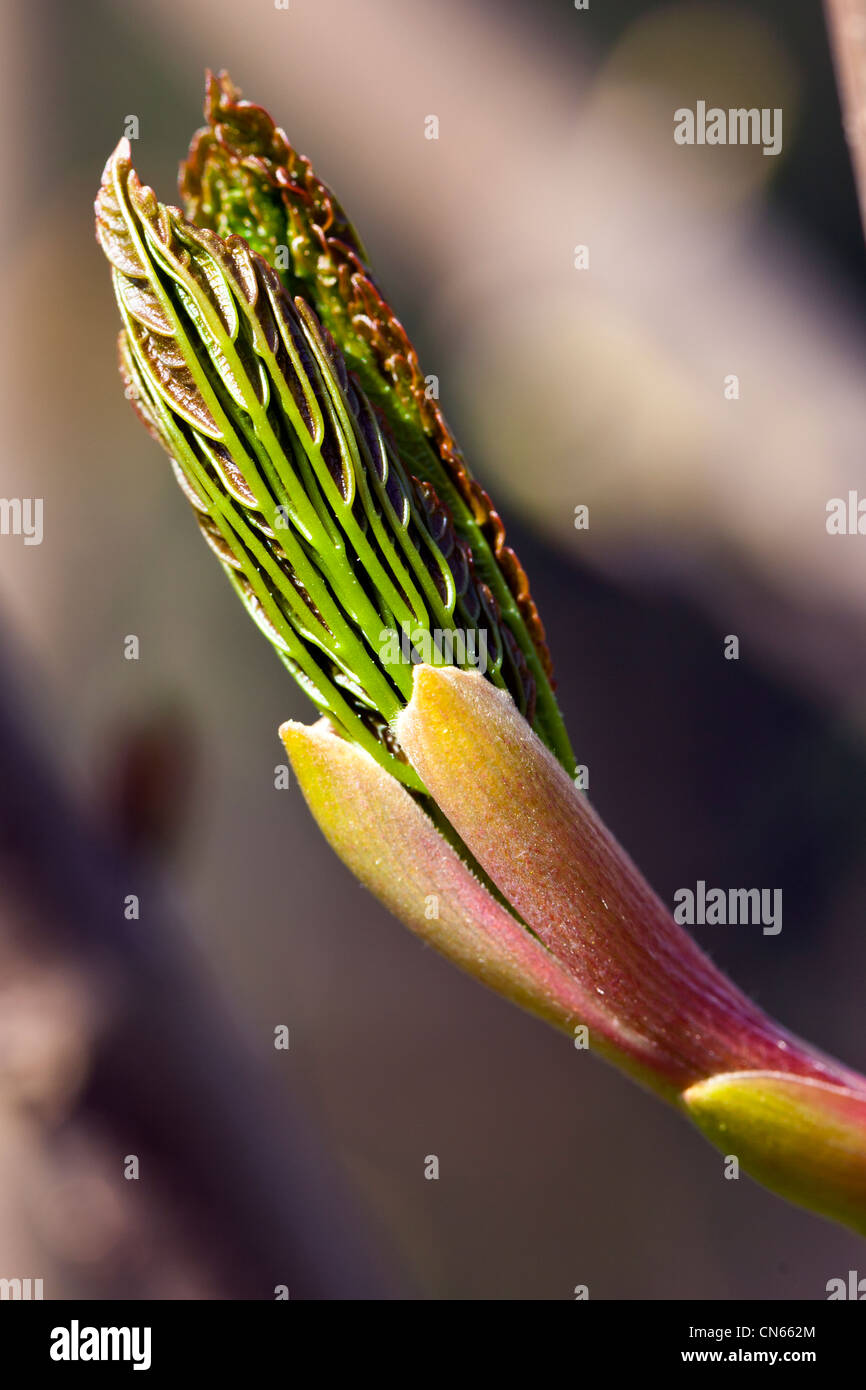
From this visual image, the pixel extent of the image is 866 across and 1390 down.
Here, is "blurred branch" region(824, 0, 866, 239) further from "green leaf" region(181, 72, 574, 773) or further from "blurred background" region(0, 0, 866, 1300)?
"blurred background" region(0, 0, 866, 1300)

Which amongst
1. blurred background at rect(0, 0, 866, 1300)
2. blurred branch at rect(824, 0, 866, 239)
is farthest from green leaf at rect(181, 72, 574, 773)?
blurred background at rect(0, 0, 866, 1300)

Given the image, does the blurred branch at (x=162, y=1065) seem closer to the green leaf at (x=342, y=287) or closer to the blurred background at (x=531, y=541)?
the green leaf at (x=342, y=287)

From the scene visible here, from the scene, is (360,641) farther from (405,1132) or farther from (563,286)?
(405,1132)

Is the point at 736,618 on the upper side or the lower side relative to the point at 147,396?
upper

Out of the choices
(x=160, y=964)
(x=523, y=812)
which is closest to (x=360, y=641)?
(x=523, y=812)

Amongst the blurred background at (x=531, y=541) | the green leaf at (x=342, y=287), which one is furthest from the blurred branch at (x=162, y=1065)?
the blurred background at (x=531, y=541)

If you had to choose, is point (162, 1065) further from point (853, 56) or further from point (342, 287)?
point (853, 56)

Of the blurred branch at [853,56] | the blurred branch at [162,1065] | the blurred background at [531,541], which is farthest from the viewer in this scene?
the blurred background at [531,541]
